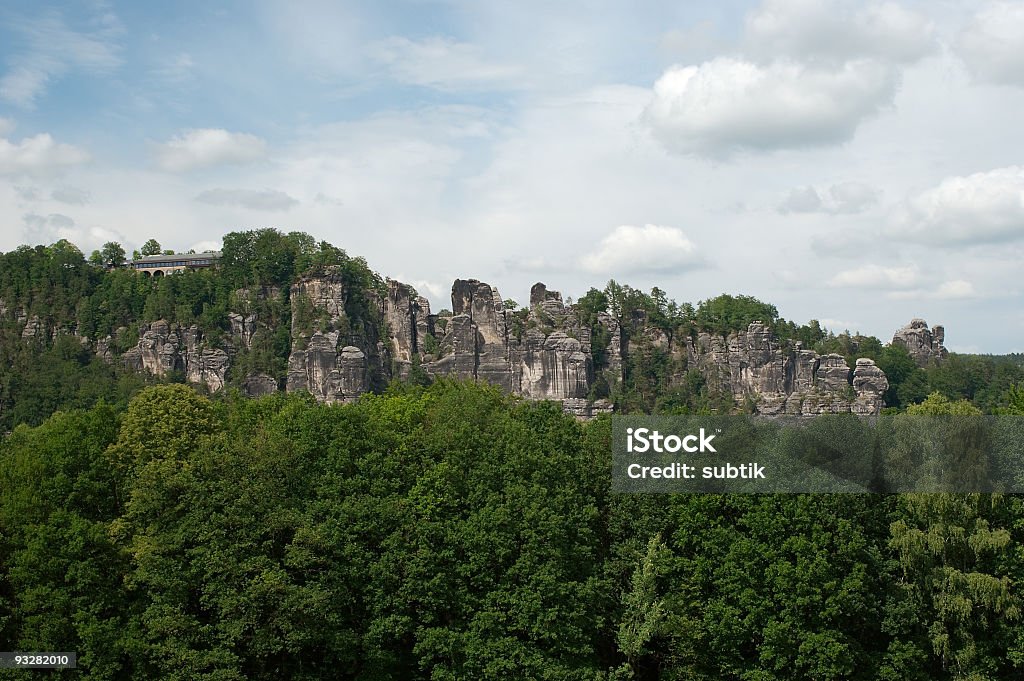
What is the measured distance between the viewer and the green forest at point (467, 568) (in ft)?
89.0

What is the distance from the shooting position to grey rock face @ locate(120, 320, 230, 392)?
337 ft

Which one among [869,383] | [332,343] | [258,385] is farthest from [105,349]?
[869,383]

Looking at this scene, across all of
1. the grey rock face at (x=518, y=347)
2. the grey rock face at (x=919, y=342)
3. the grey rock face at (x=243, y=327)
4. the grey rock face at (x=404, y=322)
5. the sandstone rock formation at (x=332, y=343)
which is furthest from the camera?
the grey rock face at (x=919, y=342)

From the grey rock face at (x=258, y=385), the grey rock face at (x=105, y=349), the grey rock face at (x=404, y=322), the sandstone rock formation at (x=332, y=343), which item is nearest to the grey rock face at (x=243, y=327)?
the sandstone rock formation at (x=332, y=343)

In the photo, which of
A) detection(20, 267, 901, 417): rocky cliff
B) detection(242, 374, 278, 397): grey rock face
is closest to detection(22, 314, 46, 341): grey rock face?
detection(20, 267, 901, 417): rocky cliff

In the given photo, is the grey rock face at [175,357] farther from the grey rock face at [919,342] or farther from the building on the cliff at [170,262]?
the grey rock face at [919,342]

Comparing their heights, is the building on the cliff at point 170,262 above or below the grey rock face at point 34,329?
above

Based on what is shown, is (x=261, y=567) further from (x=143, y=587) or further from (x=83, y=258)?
(x=83, y=258)

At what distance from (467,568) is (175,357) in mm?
82045

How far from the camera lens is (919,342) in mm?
123125

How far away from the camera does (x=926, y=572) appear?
2852 centimetres

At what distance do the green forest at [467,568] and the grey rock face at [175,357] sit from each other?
71.9 meters

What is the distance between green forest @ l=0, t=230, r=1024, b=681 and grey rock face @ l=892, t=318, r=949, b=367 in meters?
94.7

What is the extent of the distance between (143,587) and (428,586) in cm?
802
